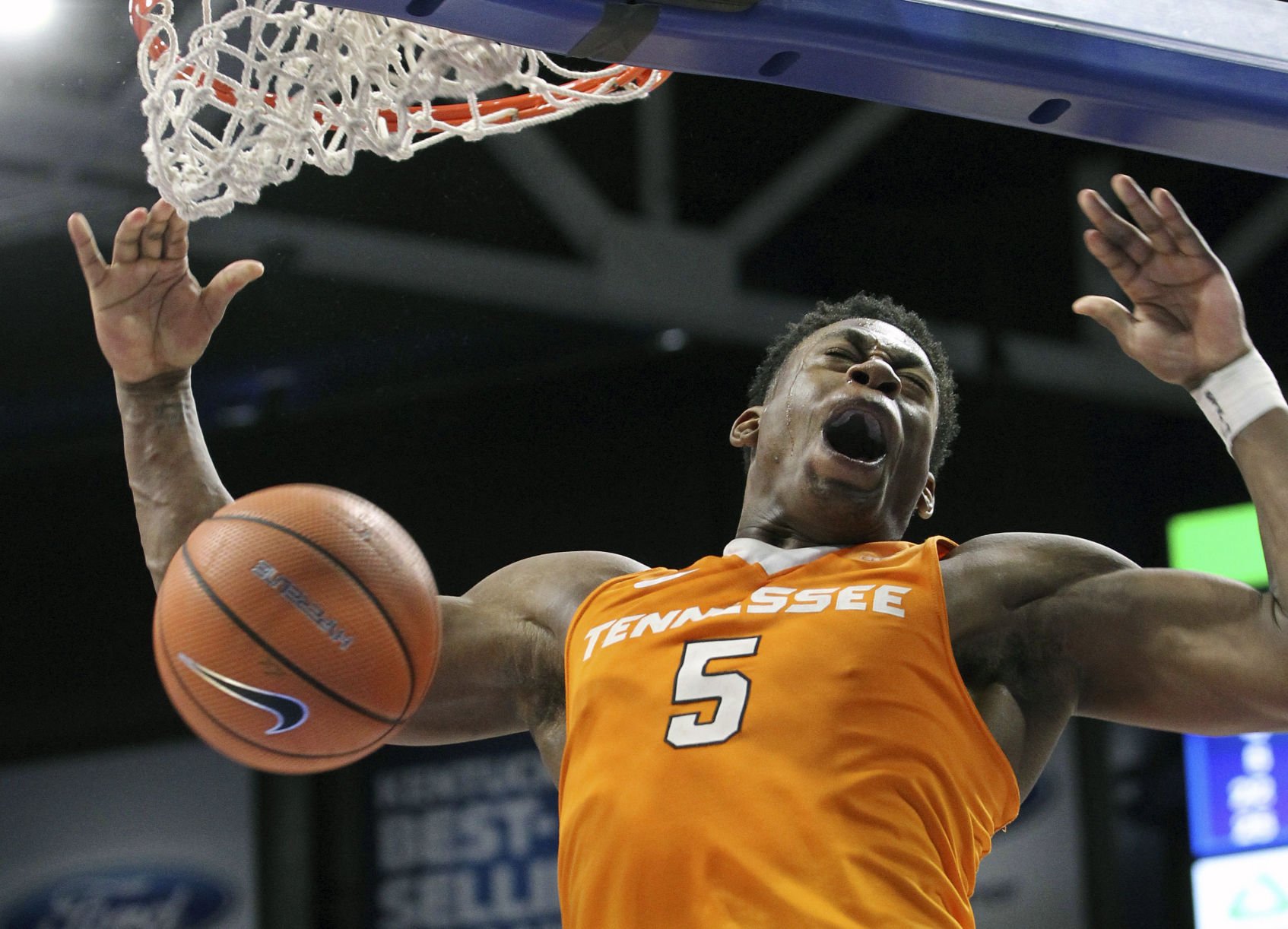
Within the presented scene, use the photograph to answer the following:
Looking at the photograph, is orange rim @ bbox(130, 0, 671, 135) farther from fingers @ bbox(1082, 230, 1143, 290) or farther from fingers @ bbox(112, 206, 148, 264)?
fingers @ bbox(1082, 230, 1143, 290)

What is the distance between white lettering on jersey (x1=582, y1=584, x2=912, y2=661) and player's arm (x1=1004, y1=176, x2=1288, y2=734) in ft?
0.91

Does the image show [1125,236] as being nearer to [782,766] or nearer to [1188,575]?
[1188,575]

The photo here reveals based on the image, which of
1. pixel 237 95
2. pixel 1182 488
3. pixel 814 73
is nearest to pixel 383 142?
pixel 237 95

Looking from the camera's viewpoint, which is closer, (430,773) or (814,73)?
(814,73)

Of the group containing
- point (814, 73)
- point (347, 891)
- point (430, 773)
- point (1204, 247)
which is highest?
point (814, 73)

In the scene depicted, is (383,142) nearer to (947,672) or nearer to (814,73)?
(814,73)

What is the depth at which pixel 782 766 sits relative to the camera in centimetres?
229

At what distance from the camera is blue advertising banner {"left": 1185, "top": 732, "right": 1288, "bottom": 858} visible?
4.77m

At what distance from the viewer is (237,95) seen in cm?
254

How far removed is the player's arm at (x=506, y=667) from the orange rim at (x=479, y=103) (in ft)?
2.55

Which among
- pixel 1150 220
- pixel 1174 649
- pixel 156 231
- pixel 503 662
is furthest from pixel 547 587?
pixel 1150 220

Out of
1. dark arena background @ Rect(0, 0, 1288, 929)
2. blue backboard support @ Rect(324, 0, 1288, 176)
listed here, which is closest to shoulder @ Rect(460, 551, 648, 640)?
blue backboard support @ Rect(324, 0, 1288, 176)

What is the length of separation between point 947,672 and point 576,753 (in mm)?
560

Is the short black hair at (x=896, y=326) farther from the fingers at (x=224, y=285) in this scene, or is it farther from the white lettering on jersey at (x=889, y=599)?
the fingers at (x=224, y=285)
